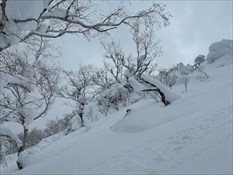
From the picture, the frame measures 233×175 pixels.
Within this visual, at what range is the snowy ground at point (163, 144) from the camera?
9.25m

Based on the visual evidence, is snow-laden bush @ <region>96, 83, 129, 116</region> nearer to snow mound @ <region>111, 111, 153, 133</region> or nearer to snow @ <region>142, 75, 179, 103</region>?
snow @ <region>142, 75, 179, 103</region>

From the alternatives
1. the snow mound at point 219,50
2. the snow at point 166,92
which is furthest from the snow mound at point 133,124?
the snow mound at point 219,50

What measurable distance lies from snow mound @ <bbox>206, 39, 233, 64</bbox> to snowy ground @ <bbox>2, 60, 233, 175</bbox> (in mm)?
21621

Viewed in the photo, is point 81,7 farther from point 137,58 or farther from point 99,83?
point 99,83

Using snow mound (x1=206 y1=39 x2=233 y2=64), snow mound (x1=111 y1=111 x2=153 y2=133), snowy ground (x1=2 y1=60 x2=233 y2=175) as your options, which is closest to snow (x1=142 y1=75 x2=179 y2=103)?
snowy ground (x1=2 y1=60 x2=233 y2=175)

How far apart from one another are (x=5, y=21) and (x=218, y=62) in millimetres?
30066

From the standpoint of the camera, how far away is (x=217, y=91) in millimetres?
15930

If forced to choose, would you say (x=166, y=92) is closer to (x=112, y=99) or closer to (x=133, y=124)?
(x=133, y=124)

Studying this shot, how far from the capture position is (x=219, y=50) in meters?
37.4

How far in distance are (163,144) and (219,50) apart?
1134 inches

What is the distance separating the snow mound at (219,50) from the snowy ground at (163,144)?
70.9ft

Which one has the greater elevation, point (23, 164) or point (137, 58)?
point (137, 58)

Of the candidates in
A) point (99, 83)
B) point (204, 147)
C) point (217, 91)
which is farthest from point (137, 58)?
point (204, 147)

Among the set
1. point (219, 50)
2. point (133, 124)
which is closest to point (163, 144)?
point (133, 124)
